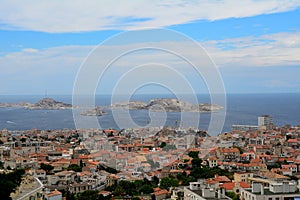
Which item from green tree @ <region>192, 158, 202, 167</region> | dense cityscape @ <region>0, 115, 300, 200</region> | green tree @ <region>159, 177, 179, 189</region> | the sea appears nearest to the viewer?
dense cityscape @ <region>0, 115, 300, 200</region>

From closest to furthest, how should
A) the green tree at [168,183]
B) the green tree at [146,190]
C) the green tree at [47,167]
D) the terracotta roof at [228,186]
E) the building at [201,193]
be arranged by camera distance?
the building at [201,193], the terracotta roof at [228,186], the green tree at [146,190], the green tree at [168,183], the green tree at [47,167]

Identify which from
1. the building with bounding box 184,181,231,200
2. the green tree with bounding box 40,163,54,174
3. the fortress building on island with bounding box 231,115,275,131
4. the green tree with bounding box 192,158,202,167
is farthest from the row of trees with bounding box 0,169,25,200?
the fortress building on island with bounding box 231,115,275,131

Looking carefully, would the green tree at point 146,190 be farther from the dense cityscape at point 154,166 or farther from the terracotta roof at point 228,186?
the terracotta roof at point 228,186

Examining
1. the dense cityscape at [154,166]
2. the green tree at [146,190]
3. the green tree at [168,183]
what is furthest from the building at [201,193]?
the green tree at [168,183]

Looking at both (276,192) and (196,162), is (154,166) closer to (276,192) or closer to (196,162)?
(196,162)

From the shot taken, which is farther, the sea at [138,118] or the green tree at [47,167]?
the sea at [138,118]

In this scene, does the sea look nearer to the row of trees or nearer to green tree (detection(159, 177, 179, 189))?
green tree (detection(159, 177, 179, 189))

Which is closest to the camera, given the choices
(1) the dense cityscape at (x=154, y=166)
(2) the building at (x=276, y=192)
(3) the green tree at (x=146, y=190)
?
(2) the building at (x=276, y=192)

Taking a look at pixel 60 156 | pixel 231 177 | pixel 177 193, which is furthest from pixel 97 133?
pixel 177 193

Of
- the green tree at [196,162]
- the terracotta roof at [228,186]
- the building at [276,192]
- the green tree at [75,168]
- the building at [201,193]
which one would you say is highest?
the building at [276,192]

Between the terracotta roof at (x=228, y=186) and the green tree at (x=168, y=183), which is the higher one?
the terracotta roof at (x=228, y=186)

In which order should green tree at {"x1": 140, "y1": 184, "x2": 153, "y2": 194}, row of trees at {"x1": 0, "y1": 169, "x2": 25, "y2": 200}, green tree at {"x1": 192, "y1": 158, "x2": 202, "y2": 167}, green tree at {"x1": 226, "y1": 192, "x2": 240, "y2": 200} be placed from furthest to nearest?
green tree at {"x1": 192, "y1": 158, "x2": 202, "y2": 167} < green tree at {"x1": 140, "y1": 184, "x2": 153, "y2": 194} < green tree at {"x1": 226, "y1": 192, "x2": 240, "y2": 200} < row of trees at {"x1": 0, "y1": 169, "x2": 25, "y2": 200}

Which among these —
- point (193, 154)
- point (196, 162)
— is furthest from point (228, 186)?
point (193, 154)
